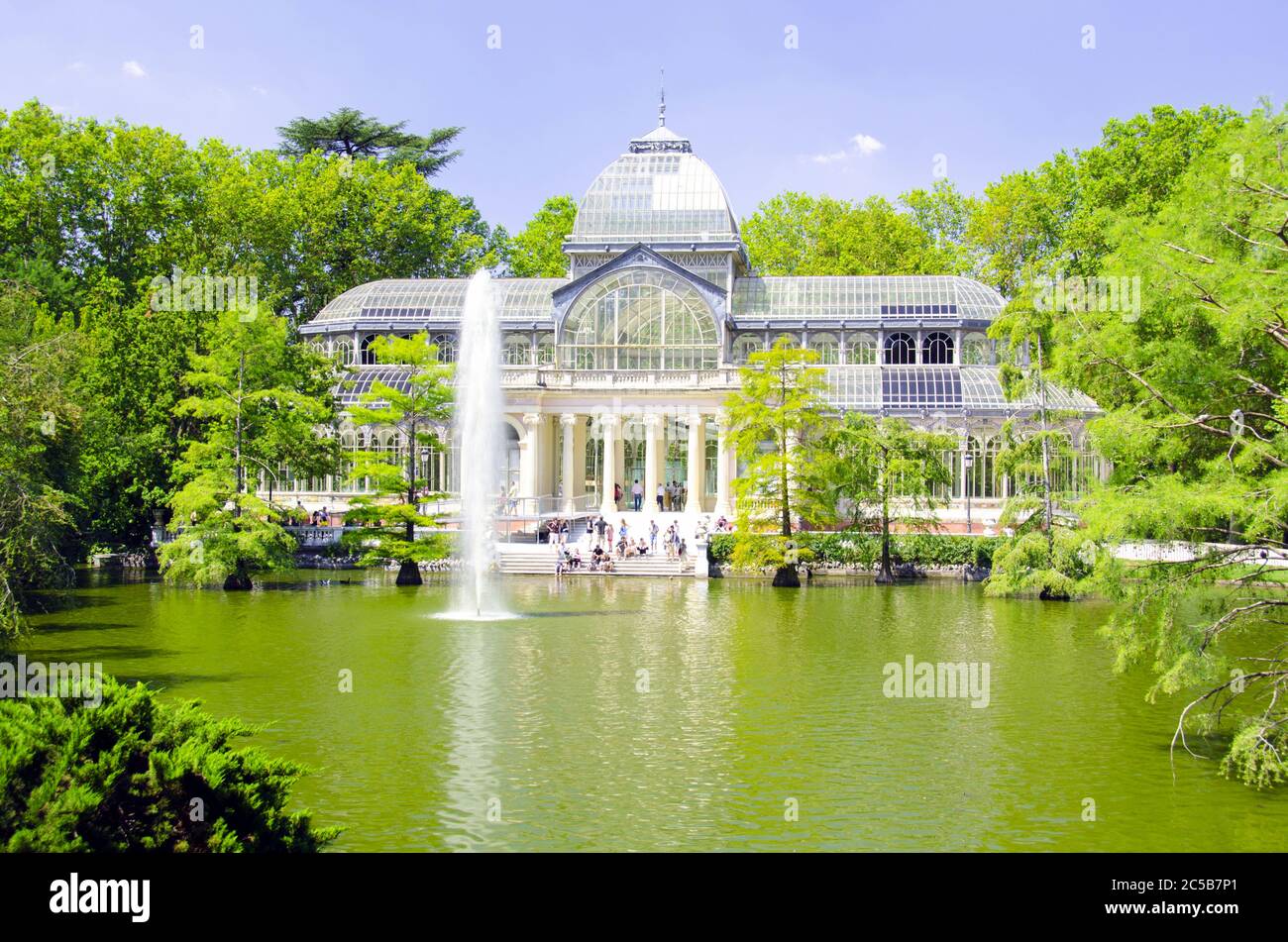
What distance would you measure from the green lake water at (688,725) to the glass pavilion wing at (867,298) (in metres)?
29.7

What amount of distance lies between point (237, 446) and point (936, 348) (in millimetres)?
36726

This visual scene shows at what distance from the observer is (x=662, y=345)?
198 ft

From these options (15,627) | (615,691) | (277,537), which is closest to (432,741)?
(615,691)

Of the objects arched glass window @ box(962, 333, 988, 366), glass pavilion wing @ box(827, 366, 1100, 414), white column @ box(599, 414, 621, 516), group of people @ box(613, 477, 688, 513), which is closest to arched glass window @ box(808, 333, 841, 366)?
glass pavilion wing @ box(827, 366, 1100, 414)

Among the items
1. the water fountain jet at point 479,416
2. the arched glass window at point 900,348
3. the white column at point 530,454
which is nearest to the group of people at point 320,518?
the white column at point 530,454

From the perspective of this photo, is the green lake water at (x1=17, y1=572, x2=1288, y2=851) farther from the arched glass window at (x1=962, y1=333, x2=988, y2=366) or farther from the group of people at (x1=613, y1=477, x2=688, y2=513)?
the arched glass window at (x1=962, y1=333, x2=988, y2=366)

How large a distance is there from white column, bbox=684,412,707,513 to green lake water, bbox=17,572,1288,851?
21.5 metres

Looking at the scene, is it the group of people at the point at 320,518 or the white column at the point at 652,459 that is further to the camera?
the white column at the point at 652,459

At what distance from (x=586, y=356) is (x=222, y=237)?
73.7ft

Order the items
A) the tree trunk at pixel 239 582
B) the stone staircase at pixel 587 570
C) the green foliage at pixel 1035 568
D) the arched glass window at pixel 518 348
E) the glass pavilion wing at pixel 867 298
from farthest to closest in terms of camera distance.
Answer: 1. the arched glass window at pixel 518 348
2. the glass pavilion wing at pixel 867 298
3. the stone staircase at pixel 587 570
4. the tree trunk at pixel 239 582
5. the green foliage at pixel 1035 568

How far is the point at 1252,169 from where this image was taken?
17812 millimetres

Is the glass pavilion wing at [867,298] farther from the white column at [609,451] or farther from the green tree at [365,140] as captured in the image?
the green tree at [365,140]

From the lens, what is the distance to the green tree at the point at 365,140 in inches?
3332
